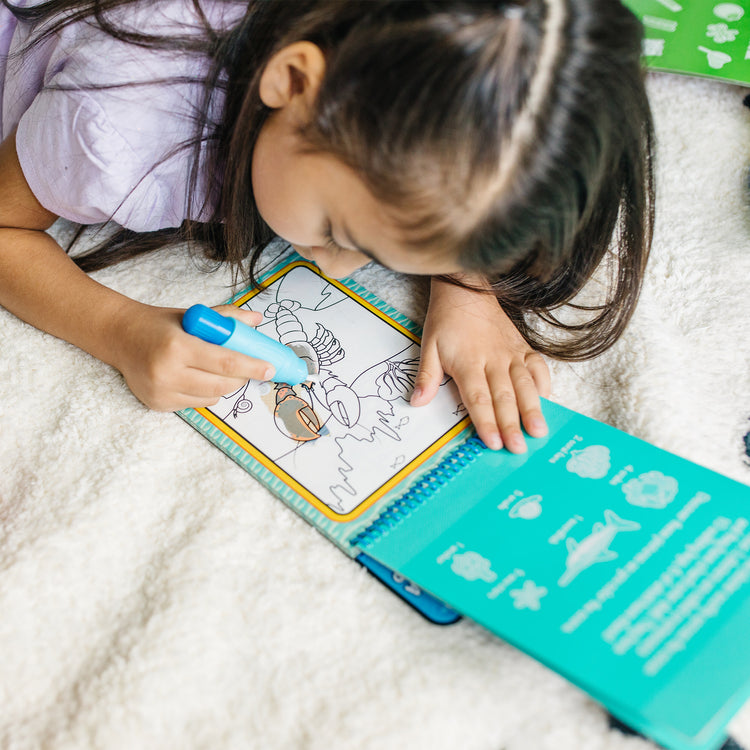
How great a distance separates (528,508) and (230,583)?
191 millimetres

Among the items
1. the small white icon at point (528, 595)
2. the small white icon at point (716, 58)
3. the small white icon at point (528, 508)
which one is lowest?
the small white icon at point (528, 595)

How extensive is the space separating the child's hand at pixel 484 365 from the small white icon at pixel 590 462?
0.10 feet

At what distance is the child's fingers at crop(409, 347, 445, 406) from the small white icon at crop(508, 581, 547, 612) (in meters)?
0.16

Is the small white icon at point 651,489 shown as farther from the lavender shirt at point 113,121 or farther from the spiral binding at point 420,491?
the lavender shirt at point 113,121

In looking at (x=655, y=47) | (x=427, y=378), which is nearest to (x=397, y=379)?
(x=427, y=378)

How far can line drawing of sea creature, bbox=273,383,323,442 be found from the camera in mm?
531

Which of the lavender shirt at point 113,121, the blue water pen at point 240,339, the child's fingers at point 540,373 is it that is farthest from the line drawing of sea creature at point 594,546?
the lavender shirt at point 113,121

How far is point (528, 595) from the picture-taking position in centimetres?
43

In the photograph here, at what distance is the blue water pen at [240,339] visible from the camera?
0.50 meters

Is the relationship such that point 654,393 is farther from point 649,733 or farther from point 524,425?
point 649,733

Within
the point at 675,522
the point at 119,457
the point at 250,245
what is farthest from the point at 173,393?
the point at 675,522

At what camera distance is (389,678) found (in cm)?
42

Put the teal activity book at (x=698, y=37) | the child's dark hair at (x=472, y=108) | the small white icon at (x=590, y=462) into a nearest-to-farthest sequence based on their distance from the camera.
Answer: the child's dark hair at (x=472, y=108), the small white icon at (x=590, y=462), the teal activity book at (x=698, y=37)

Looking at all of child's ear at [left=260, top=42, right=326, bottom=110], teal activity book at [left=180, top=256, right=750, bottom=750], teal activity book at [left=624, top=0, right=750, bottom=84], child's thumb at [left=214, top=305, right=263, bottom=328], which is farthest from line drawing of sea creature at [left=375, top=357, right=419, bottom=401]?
teal activity book at [left=624, top=0, right=750, bottom=84]
